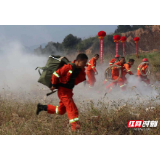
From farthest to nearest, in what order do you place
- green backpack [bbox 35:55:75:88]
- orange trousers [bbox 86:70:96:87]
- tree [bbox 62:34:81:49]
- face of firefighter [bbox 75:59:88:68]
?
1. tree [bbox 62:34:81:49]
2. orange trousers [bbox 86:70:96:87]
3. green backpack [bbox 35:55:75:88]
4. face of firefighter [bbox 75:59:88:68]

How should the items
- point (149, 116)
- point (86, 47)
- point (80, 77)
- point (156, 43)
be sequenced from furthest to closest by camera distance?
point (156, 43)
point (86, 47)
point (149, 116)
point (80, 77)

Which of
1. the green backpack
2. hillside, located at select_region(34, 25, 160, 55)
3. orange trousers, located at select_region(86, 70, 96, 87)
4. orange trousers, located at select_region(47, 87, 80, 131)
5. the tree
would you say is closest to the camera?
orange trousers, located at select_region(47, 87, 80, 131)

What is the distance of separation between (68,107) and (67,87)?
0.41 meters

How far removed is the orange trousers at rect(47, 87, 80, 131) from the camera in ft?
12.4

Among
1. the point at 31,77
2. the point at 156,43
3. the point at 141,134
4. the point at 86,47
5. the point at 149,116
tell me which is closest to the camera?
the point at 141,134

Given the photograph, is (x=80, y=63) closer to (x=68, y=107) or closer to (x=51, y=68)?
(x=51, y=68)

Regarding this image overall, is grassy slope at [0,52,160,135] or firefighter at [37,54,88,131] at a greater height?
firefighter at [37,54,88,131]

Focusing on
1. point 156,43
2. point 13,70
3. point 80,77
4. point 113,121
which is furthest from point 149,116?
point 156,43

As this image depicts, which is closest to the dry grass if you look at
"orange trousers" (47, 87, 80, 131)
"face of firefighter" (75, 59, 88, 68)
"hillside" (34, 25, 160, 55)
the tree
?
"orange trousers" (47, 87, 80, 131)

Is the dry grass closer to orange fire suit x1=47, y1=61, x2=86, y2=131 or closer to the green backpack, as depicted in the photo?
orange fire suit x1=47, y1=61, x2=86, y2=131

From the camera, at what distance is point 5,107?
17.1 ft

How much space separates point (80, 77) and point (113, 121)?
1177 millimetres

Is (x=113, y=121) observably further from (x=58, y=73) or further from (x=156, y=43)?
(x=156, y=43)

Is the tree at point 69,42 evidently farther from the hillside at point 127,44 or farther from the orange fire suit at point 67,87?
the orange fire suit at point 67,87
